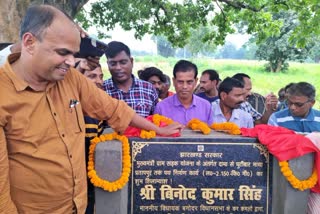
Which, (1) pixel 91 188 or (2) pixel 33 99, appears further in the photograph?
(1) pixel 91 188

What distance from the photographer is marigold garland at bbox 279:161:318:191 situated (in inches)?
131

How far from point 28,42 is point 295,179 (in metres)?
2.21

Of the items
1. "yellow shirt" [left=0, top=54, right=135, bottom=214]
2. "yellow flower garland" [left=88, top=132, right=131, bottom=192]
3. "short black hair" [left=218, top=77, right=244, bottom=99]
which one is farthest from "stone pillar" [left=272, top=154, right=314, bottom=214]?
"yellow shirt" [left=0, top=54, right=135, bottom=214]

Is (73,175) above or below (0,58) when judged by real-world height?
below

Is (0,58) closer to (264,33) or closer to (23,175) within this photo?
(23,175)

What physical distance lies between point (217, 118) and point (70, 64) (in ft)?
7.81

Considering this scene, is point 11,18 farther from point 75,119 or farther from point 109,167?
point 75,119

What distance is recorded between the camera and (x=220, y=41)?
11.6 m

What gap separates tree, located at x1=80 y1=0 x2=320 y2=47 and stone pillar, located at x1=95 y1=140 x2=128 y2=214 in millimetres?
7731

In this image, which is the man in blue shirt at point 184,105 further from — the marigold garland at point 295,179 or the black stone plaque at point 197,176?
the marigold garland at point 295,179

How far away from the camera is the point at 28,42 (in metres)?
2.26

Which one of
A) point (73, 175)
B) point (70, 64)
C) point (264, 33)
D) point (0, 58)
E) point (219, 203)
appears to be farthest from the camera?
point (264, 33)

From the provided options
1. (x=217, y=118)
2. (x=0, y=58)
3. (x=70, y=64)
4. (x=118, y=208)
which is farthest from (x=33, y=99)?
(x=217, y=118)

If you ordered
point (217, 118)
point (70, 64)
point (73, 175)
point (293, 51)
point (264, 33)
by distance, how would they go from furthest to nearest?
point (293, 51)
point (264, 33)
point (217, 118)
point (73, 175)
point (70, 64)
